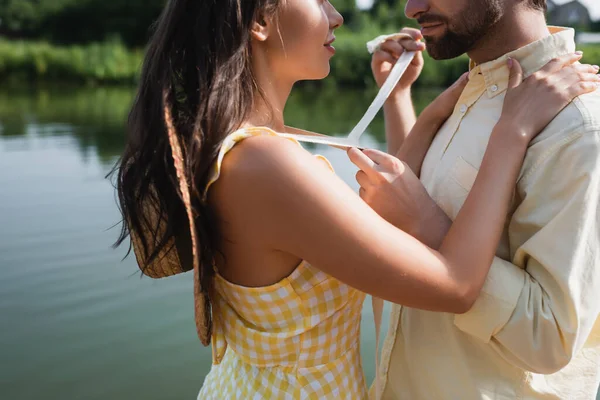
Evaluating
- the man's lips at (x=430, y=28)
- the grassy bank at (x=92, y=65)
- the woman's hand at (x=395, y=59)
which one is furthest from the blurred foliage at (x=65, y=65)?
the man's lips at (x=430, y=28)

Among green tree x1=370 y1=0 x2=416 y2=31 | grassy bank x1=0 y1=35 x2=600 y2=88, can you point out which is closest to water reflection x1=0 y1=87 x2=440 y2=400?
grassy bank x1=0 y1=35 x2=600 y2=88

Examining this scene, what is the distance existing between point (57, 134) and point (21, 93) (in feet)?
32.9

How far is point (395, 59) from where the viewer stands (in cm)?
205

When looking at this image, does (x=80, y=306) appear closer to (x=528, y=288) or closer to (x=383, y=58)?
(x=383, y=58)

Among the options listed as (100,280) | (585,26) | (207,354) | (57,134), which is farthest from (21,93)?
(585,26)

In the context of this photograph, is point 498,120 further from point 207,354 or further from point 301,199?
point 207,354

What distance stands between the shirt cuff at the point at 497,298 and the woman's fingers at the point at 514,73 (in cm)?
42

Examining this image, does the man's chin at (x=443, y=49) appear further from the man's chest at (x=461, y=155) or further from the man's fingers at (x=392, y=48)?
the man's fingers at (x=392, y=48)

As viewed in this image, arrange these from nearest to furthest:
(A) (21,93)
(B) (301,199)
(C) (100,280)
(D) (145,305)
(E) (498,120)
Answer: (B) (301,199)
(E) (498,120)
(D) (145,305)
(C) (100,280)
(A) (21,93)

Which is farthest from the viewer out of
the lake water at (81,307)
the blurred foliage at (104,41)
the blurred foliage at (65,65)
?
the blurred foliage at (65,65)

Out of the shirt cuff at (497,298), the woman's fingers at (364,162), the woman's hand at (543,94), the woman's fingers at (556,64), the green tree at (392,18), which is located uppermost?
the woman's fingers at (556,64)

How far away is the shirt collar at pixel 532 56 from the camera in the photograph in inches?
56.5

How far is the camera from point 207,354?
11.9 ft

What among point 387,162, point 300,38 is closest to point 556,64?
point 387,162
